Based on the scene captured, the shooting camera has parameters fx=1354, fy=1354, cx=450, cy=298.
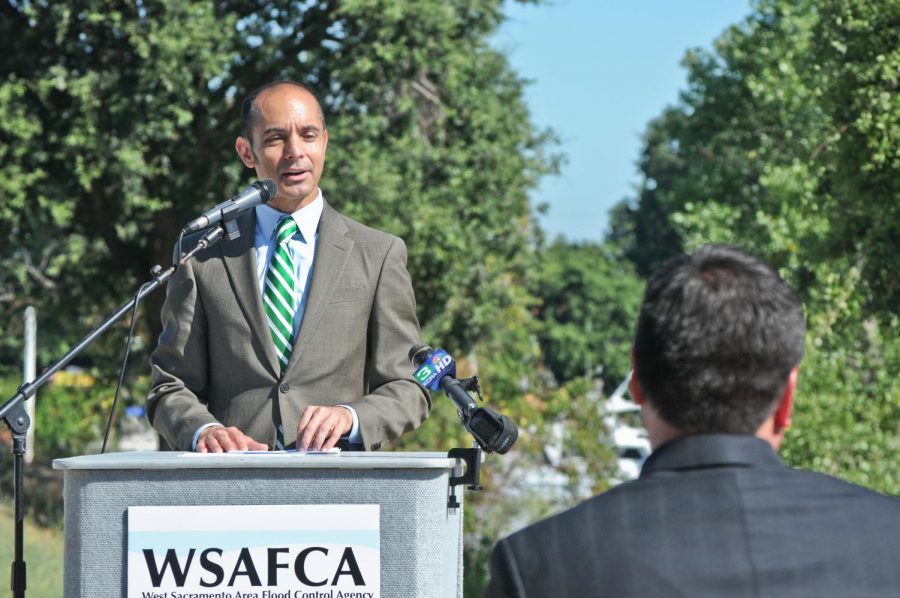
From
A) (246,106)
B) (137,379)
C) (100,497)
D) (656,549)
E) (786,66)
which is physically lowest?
(656,549)

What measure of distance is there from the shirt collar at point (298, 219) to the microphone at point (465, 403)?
28.3 inches

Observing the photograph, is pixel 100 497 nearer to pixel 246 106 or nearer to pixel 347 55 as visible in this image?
pixel 246 106

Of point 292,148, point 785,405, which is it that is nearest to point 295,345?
point 292,148

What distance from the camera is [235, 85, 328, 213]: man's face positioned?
396 centimetres

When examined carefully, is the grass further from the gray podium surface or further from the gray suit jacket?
the gray podium surface

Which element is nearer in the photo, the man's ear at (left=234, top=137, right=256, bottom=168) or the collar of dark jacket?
the collar of dark jacket

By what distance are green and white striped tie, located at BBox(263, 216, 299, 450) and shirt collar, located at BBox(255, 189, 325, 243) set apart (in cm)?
2

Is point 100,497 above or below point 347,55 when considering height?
below

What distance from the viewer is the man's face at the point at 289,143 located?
3961 millimetres

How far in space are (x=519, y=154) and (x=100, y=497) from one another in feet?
56.2

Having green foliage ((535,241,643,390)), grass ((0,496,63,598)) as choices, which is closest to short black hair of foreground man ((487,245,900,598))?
grass ((0,496,63,598))

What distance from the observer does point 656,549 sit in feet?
6.11

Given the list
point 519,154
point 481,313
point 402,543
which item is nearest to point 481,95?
point 519,154

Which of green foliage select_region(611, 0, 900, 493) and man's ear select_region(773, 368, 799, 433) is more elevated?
green foliage select_region(611, 0, 900, 493)
